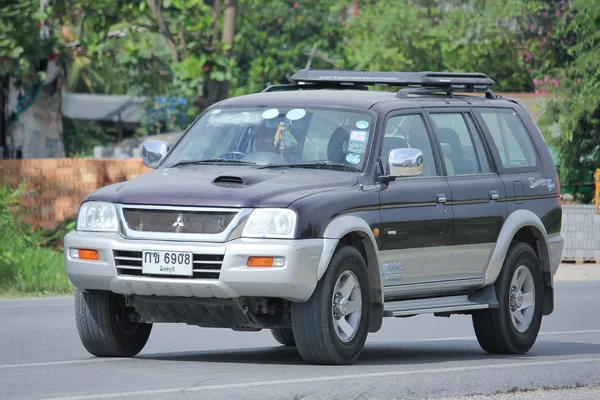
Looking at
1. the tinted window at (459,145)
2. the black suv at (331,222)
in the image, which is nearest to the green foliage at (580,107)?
the black suv at (331,222)

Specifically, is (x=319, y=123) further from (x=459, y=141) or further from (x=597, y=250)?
(x=597, y=250)

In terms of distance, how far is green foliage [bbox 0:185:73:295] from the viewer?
17562 mm

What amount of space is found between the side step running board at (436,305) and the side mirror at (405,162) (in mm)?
903

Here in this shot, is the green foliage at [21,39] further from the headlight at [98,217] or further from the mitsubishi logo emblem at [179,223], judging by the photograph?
the mitsubishi logo emblem at [179,223]

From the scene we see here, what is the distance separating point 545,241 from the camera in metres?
11.5

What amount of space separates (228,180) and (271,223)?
0.54 metres

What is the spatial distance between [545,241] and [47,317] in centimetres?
492

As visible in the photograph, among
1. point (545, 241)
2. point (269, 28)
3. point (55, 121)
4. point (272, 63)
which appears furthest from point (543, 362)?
point (269, 28)

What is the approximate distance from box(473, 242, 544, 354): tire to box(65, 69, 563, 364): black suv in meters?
0.01

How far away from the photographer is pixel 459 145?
10906 millimetres

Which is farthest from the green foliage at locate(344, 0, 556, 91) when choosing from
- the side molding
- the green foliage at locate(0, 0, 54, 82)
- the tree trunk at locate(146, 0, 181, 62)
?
the side molding

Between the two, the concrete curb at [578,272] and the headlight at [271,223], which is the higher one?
the headlight at [271,223]

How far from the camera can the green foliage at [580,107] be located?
96.1ft

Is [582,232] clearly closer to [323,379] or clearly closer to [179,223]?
[179,223]
